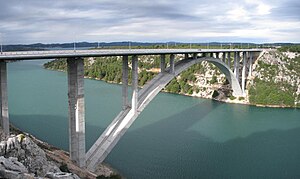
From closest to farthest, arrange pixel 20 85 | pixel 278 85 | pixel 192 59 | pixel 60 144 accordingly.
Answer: pixel 60 144, pixel 192 59, pixel 278 85, pixel 20 85

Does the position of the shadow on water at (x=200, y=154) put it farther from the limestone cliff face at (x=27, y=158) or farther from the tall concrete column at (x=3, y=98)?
the limestone cliff face at (x=27, y=158)

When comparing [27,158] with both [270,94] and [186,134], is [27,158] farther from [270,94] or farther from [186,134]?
[270,94]

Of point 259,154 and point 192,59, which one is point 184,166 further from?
point 192,59

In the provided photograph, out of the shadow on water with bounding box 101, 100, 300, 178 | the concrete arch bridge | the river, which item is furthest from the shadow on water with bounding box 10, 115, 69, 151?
the concrete arch bridge

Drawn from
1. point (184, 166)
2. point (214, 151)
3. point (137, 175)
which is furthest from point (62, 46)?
point (214, 151)

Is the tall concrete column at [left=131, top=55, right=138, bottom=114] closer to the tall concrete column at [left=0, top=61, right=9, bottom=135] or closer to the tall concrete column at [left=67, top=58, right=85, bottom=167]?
the tall concrete column at [left=67, top=58, right=85, bottom=167]

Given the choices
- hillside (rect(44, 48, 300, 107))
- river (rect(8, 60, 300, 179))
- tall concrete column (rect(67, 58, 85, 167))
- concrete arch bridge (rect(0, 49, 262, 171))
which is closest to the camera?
concrete arch bridge (rect(0, 49, 262, 171))

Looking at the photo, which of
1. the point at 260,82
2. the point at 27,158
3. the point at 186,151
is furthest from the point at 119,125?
the point at 260,82
